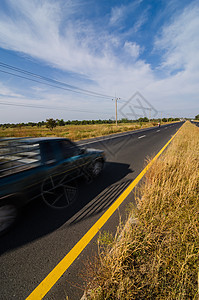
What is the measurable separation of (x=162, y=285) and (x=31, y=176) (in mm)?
2246

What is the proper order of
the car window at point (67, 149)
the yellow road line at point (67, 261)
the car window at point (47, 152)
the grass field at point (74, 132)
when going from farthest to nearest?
→ the grass field at point (74, 132) → the car window at point (67, 149) → the car window at point (47, 152) → the yellow road line at point (67, 261)

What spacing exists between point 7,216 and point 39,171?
2.70ft

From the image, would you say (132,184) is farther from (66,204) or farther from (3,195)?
(3,195)

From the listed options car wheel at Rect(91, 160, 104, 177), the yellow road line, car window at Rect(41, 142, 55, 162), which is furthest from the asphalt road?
car window at Rect(41, 142, 55, 162)

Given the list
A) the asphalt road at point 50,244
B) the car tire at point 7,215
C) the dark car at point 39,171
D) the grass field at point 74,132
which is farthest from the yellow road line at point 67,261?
the grass field at point 74,132

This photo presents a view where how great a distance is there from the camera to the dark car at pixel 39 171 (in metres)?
2.12

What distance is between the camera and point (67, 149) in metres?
3.47

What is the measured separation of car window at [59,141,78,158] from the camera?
3328 millimetres

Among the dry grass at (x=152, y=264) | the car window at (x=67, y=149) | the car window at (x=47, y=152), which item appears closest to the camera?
the dry grass at (x=152, y=264)

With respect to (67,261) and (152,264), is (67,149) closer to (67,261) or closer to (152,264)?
(67,261)

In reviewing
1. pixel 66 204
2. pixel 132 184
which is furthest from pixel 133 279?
pixel 132 184

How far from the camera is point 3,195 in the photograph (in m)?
1.97

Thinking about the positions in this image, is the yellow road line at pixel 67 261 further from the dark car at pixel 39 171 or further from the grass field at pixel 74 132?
the grass field at pixel 74 132

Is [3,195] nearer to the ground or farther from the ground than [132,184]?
farther from the ground
